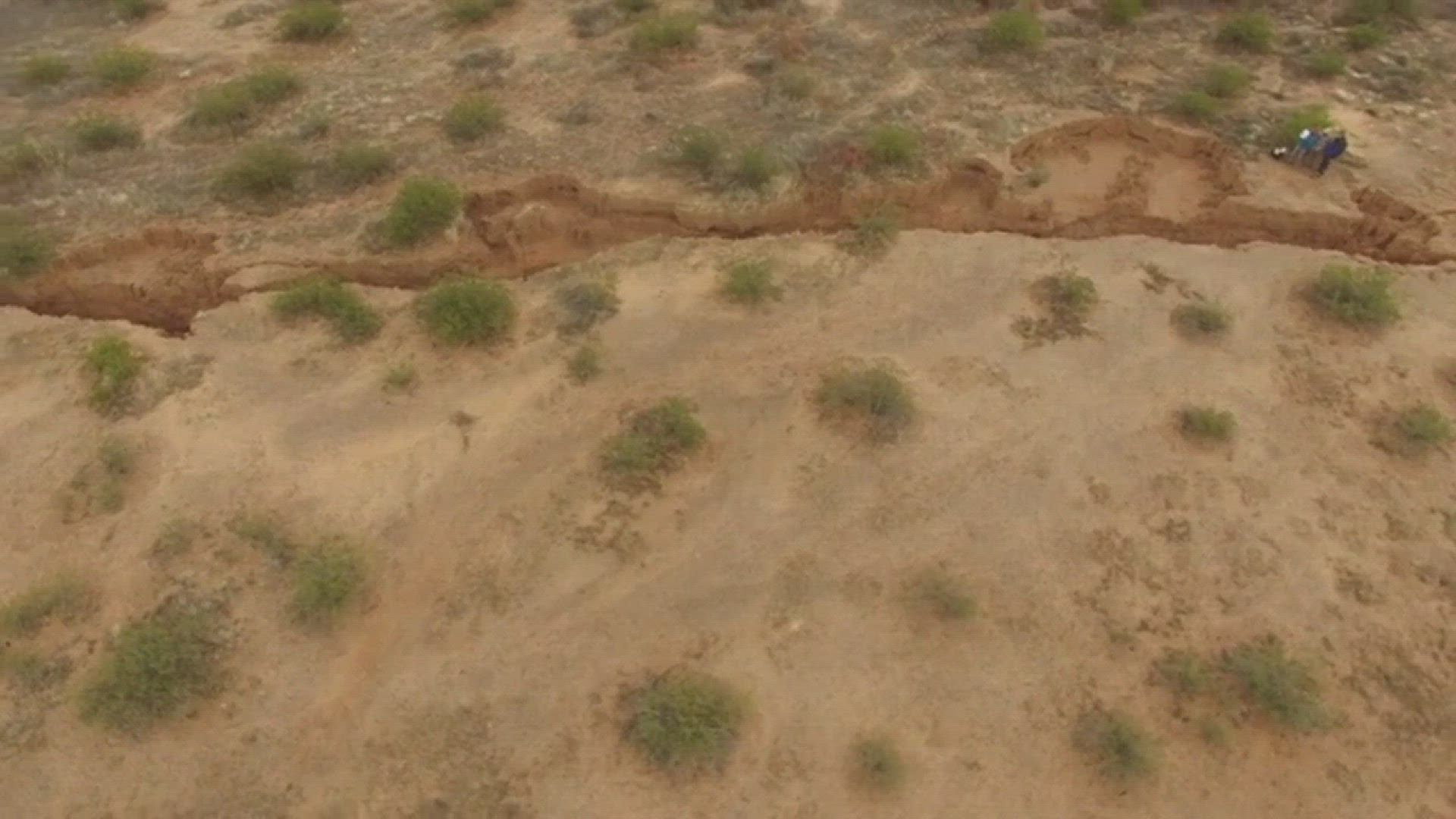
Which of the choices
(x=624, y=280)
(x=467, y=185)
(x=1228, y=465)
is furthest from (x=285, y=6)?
(x=1228, y=465)

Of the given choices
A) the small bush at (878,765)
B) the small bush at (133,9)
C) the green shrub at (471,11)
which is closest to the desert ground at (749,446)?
the small bush at (878,765)

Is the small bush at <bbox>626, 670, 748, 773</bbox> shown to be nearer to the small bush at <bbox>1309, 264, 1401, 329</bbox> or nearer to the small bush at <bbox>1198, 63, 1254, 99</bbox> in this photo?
the small bush at <bbox>1309, 264, 1401, 329</bbox>

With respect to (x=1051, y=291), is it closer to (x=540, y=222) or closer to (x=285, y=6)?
(x=540, y=222)

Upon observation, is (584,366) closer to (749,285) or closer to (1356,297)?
(749,285)

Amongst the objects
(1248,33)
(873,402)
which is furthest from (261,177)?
(1248,33)

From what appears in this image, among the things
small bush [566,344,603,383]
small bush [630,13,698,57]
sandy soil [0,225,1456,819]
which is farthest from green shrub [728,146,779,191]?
small bush [566,344,603,383]

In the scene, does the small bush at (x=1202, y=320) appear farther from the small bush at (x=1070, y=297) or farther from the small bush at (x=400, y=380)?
the small bush at (x=400, y=380)
